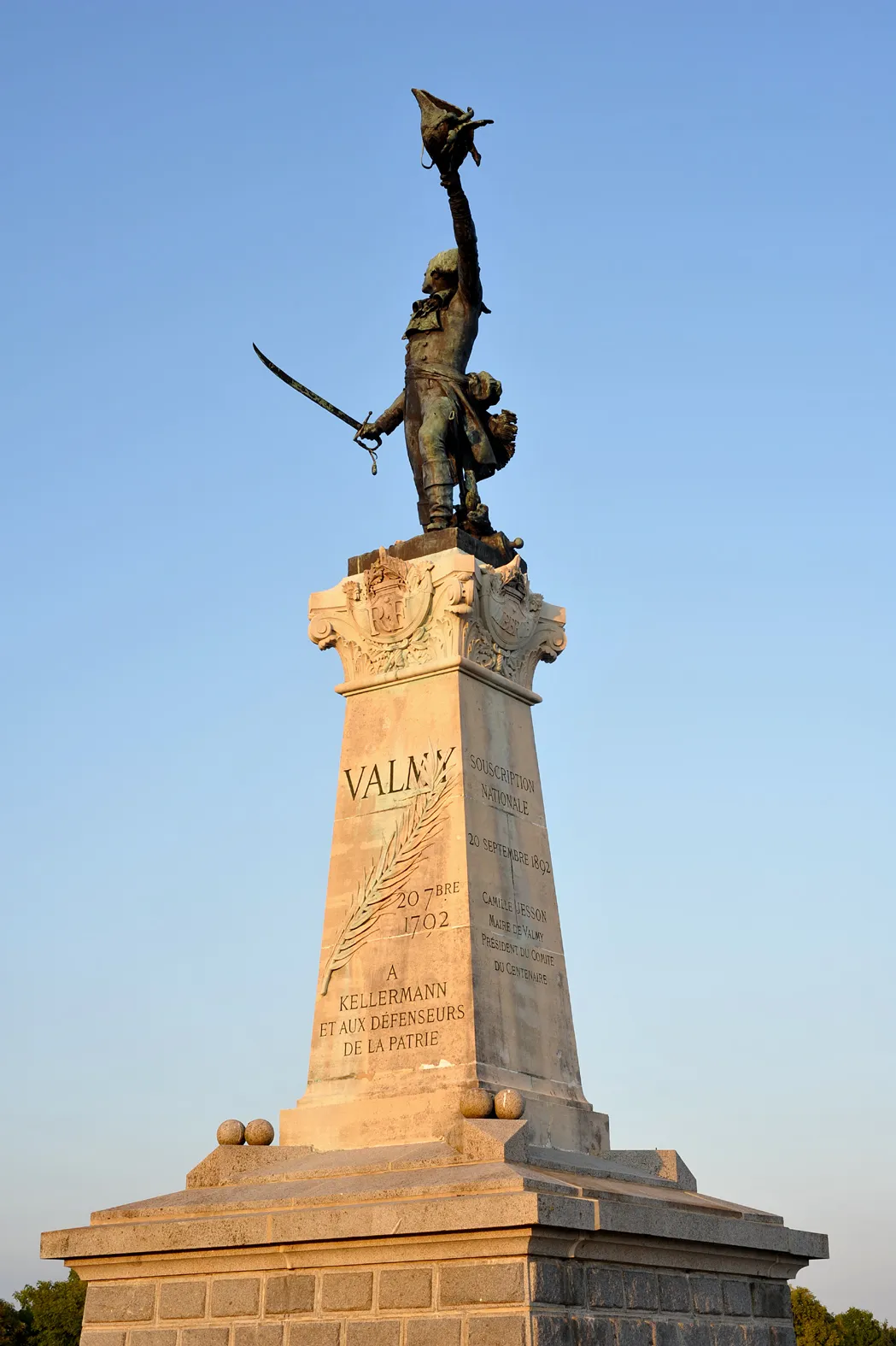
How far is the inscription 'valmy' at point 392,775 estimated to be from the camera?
13.1 meters

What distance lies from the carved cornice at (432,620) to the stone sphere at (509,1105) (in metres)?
3.68

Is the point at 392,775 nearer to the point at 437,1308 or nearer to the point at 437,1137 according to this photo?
the point at 437,1137

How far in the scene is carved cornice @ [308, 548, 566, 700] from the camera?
13.4 metres

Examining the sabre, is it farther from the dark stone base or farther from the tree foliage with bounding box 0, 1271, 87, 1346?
the tree foliage with bounding box 0, 1271, 87, 1346

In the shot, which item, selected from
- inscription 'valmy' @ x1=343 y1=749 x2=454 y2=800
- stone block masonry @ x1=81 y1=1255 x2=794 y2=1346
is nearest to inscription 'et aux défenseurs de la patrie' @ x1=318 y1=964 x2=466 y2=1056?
inscription 'valmy' @ x1=343 y1=749 x2=454 y2=800

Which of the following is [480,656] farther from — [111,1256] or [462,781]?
[111,1256]

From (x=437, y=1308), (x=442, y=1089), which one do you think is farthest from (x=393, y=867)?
(x=437, y=1308)

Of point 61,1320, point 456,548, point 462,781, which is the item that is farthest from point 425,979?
point 61,1320

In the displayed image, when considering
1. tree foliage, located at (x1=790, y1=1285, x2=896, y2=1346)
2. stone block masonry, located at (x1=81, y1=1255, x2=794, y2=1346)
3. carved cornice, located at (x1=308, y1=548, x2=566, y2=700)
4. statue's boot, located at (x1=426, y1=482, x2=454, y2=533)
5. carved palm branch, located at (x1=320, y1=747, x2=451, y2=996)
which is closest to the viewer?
stone block masonry, located at (x1=81, y1=1255, x2=794, y2=1346)

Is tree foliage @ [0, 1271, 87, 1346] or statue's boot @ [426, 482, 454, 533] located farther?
tree foliage @ [0, 1271, 87, 1346]

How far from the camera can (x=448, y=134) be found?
13.6 meters

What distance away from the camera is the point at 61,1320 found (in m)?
49.1

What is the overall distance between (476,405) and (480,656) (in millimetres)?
2673

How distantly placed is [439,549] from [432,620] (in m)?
0.72
